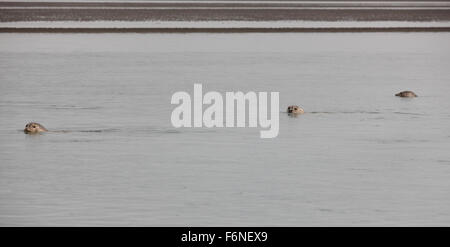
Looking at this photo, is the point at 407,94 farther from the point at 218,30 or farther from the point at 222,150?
the point at 218,30

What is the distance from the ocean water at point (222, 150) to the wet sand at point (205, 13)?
34.9m

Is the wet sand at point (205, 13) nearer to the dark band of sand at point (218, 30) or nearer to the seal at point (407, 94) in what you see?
the dark band of sand at point (218, 30)

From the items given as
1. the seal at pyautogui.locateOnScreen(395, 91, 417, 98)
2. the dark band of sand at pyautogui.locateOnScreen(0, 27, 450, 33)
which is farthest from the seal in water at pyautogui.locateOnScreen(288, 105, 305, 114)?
the dark band of sand at pyautogui.locateOnScreen(0, 27, 450, 33)

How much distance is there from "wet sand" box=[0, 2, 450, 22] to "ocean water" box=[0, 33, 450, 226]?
3488 centimetres

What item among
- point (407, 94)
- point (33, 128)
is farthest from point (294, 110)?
point (33, 128)

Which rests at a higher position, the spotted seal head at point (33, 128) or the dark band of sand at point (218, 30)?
the dark band of sand at point (218, 30)

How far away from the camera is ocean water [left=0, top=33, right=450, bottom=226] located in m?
20.5

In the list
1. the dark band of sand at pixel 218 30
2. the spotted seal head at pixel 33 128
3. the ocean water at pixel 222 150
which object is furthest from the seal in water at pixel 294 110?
the dark band of sand at pixel 218 30

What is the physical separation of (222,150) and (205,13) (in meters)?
65.8

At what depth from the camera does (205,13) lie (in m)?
91.9

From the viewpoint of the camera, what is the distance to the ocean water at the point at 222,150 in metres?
20.5

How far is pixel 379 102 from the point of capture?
121 ft

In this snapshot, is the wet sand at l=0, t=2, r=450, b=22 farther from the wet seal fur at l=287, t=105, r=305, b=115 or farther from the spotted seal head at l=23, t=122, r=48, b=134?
the spotted seal head at l=23, t=122, r=48, b=134

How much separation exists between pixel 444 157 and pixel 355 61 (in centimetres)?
2824
